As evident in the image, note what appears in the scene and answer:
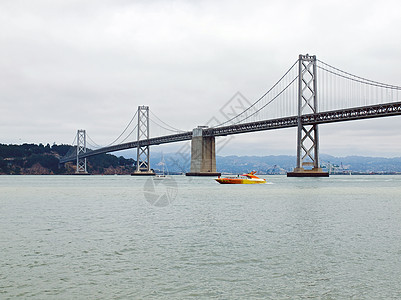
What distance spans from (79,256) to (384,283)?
20.0ft

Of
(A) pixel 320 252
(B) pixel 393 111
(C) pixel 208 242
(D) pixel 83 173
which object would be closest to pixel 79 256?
(C) pixel 208 242

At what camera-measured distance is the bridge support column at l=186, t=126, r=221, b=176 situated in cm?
8325

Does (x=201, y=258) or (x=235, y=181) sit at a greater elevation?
(x=235, y=181)

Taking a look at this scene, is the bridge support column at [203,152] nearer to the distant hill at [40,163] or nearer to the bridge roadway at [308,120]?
the bridge roadway at [308,120]

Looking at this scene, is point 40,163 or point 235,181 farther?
point 40,163

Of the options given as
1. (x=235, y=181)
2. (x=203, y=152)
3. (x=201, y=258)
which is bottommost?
(x=201, y=258)

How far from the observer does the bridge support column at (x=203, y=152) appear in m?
83.2

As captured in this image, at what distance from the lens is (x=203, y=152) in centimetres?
8325

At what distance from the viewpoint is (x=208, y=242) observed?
12.6 meters

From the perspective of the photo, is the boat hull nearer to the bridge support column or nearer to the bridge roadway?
the bridge roadway

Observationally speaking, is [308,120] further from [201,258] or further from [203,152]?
[201,258]

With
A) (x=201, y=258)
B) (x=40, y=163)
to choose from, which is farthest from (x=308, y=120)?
(x=40, y=163)

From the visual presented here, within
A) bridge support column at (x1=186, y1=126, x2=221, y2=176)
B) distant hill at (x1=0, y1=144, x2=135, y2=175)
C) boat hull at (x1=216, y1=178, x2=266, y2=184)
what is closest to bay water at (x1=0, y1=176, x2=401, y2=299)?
boat hull at (x1=216, y1=178, x2=266, y2=184)

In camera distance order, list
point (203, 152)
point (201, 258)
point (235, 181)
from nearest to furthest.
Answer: point (201, 258), point (235, 181), point (203, 152)
